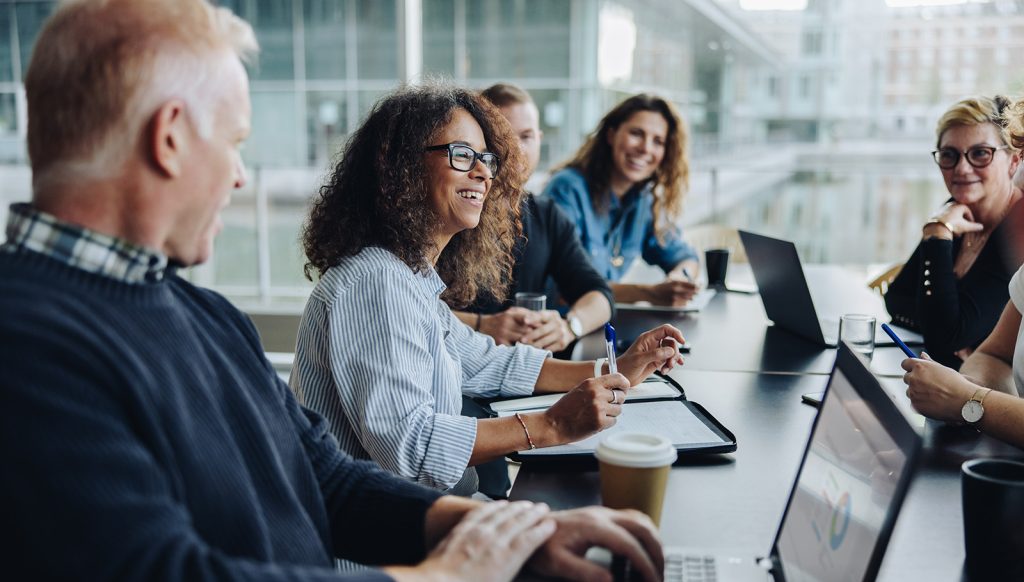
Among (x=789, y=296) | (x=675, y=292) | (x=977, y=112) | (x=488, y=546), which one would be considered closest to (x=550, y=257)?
(x=675, y=292)

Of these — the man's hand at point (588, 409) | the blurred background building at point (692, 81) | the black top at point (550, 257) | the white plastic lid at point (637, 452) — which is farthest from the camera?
the blurred background building at point (692, 81)

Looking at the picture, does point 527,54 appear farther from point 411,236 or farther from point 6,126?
point 411,236

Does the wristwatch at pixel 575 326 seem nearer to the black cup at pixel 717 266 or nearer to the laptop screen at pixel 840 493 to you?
the black cup at pixel 717 266

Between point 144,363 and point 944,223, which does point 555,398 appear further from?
point 944,223

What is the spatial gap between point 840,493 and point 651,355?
0.85m

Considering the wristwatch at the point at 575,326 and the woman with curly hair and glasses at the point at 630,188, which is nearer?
the wristwatch at the point at 575,326

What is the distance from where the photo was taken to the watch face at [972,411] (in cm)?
152

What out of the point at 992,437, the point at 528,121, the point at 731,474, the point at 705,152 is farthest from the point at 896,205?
the point at 731,474

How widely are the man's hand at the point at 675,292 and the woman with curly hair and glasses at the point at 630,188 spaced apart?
1.18 ft

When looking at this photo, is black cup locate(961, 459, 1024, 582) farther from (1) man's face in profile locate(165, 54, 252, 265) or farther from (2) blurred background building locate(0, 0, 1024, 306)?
(2) blurred background building locate(0, 0, 1024, 306)

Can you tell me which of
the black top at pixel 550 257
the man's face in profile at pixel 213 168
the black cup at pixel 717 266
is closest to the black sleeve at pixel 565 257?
the black top at pixel 550 257

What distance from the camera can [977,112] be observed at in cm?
251

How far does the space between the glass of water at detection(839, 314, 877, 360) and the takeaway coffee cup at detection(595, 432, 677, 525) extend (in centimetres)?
114

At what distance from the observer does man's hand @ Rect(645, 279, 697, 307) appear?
2832 millimetres
